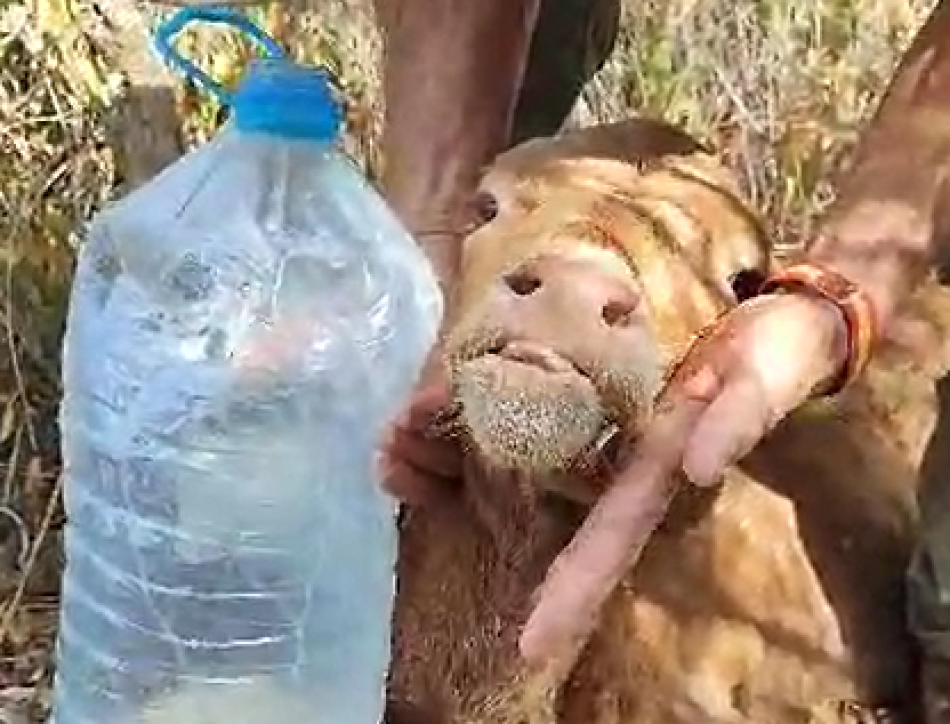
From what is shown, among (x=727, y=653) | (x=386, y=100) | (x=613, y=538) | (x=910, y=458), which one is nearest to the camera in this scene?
(x=613, y=538)

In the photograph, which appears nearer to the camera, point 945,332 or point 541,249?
point 541,249

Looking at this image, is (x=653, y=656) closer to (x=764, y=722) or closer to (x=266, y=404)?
(x=764, y=722)

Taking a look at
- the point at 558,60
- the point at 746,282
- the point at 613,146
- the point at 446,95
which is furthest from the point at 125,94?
the point at 746,282

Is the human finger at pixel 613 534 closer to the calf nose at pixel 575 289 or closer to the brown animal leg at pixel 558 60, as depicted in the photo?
the calf nose at pixel 575 289

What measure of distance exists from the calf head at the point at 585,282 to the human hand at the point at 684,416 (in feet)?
0.15

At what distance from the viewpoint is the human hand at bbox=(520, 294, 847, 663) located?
5.43 ft

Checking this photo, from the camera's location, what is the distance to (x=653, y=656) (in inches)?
76.8

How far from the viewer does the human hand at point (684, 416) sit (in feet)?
5.43

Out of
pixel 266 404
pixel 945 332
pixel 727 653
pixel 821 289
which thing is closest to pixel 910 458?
pixel 945 332

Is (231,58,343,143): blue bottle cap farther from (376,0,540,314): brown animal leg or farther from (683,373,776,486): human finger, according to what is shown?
(683,373,776,486): human finger

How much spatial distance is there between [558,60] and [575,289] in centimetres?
Result: 96

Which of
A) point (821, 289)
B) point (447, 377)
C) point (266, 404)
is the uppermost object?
point (821, 289)

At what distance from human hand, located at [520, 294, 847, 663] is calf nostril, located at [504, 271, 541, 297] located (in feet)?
0.40

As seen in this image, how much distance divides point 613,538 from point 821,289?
239mm
